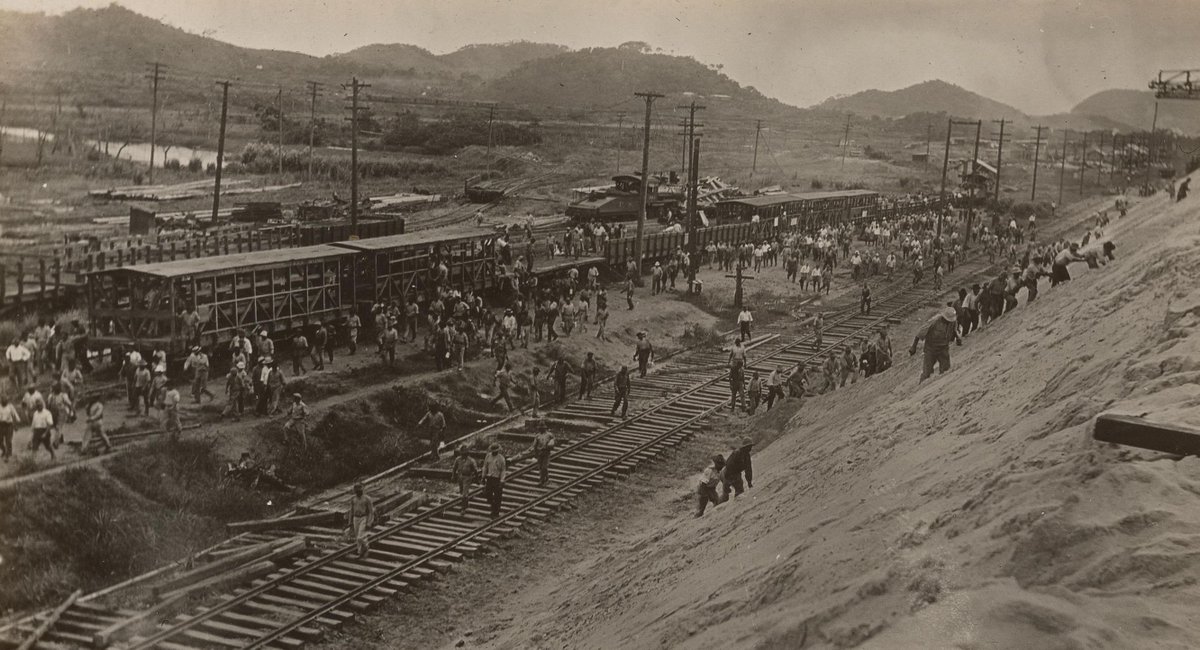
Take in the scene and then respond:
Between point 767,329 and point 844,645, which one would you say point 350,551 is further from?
point 767,329

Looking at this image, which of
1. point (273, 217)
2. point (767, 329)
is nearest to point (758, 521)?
point (767, 329)

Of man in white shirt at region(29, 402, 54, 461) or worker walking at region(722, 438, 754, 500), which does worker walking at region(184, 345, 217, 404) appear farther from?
worker walking at region(722, 438, 754, 500)

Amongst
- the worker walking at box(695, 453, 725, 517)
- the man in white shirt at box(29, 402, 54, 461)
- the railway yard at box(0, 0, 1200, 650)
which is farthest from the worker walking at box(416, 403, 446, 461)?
the worker walking at box(695, 453, 725, 517)

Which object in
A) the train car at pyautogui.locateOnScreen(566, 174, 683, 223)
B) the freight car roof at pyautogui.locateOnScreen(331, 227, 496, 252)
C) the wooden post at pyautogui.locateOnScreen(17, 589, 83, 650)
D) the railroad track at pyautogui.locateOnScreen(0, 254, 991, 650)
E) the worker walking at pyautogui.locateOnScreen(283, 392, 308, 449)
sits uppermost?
the train car at pyautogui.locateOnScreen(566, 174, 683, 223)

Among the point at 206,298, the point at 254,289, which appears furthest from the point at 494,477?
the point at 254,289

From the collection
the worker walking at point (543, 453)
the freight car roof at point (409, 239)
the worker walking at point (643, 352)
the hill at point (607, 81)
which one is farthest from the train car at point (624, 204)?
the hill at point (607, 81)

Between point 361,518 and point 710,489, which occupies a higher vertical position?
point 710,489

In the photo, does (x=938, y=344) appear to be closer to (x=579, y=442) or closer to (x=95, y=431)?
(x=579, y=442)
